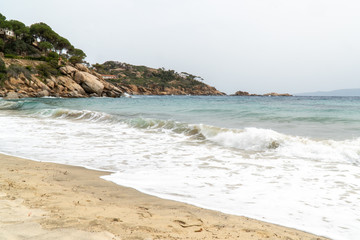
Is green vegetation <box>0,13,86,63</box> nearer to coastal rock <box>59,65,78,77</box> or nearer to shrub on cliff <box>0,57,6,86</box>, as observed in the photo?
coastal rock <box>59,65,78,77</box>

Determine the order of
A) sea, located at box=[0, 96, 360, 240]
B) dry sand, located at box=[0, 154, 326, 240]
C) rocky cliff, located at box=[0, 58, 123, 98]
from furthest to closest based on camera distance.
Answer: rocky cliff, located at box=[0, 58, 123, 98], sea, located at box=[0, 96, 360, 240], dry sand, located at box=[0, 154, 326, 240]

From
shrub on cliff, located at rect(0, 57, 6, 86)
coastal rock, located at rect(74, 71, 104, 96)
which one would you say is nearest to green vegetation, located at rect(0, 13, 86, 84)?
coastal rock, located at rect(74, 71, 104, 96)

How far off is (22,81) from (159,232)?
178ft

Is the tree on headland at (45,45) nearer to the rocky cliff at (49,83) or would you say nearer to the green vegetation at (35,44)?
the green vegetation at (35,44)

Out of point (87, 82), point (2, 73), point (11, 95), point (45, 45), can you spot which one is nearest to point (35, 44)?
point (45, 45)

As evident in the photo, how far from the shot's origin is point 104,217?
296 centimetres

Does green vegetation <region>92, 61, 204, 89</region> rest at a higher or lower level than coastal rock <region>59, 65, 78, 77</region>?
higher

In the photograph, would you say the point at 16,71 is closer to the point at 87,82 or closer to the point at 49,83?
the point at 49,83

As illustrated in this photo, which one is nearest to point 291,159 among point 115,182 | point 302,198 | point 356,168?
point 356,168

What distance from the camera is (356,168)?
6117 mm

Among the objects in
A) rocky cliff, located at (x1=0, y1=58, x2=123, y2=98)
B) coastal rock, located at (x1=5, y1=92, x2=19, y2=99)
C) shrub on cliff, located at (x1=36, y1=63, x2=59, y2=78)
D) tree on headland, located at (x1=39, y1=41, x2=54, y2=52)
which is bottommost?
coastal rock, located at (x1=5, y1=92, x2=19, y2=99)

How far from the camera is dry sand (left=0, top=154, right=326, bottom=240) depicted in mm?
2545

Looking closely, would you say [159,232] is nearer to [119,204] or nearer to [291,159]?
[119,204]

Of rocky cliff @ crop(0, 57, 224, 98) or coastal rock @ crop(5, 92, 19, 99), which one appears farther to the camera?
rocky cliff @ crop(0, 57, 224, 98)
